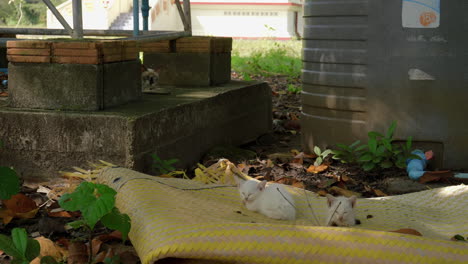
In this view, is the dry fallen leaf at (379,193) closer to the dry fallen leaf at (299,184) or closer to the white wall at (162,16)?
the dry fallen leaf at (299,184)

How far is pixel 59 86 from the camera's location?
371 centimetres

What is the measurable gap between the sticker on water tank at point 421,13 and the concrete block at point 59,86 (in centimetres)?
187

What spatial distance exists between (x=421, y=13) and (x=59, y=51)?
2.21 metres

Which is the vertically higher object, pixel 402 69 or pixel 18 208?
pixel 402 69

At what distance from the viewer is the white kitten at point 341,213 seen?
2.70m

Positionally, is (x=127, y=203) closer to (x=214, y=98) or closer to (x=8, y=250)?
(x=8, y=250)

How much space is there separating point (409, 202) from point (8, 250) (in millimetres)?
1952

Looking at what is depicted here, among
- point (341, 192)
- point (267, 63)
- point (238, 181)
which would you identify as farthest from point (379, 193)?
point (267, 63)

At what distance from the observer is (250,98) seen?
555 centimetres

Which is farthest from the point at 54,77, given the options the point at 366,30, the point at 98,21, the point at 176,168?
the point at 98,21

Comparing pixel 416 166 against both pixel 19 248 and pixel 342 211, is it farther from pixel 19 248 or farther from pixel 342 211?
pixel 19 248

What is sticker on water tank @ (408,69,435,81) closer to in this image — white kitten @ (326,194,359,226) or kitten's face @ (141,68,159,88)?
white kitten @ (326,194,359,226)

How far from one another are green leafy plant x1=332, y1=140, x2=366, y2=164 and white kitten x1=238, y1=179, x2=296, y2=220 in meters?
1.49

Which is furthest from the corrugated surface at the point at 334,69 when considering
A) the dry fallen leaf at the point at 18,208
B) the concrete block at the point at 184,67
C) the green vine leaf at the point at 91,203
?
the green vine leaf at the point at 91,203
